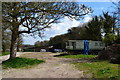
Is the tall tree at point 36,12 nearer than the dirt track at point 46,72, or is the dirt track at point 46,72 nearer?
the dirt track at point 46,72

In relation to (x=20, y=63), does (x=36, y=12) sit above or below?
above

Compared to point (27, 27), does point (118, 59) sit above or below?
below

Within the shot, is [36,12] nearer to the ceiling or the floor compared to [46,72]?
nearer to the ceiling

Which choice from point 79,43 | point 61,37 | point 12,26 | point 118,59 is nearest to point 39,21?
point 12,26

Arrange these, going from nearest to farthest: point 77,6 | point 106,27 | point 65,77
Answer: point 65,77, point 77,6, point 106,27

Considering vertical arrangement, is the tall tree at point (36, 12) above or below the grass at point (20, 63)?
above

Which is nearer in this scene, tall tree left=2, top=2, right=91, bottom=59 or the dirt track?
the dirt track

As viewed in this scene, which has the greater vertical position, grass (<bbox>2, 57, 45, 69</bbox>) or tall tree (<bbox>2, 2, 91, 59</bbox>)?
tall tree (<bbox>2, 2, 91, 59</bbox>)

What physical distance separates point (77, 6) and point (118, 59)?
184 inches

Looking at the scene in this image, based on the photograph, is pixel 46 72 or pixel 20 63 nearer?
pixel 46 72

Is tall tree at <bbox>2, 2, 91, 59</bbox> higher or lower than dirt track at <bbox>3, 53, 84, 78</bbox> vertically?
higher

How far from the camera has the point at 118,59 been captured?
1018 centimetres

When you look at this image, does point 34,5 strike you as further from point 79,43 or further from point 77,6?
point 79,43

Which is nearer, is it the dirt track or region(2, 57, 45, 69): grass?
the dirt track
